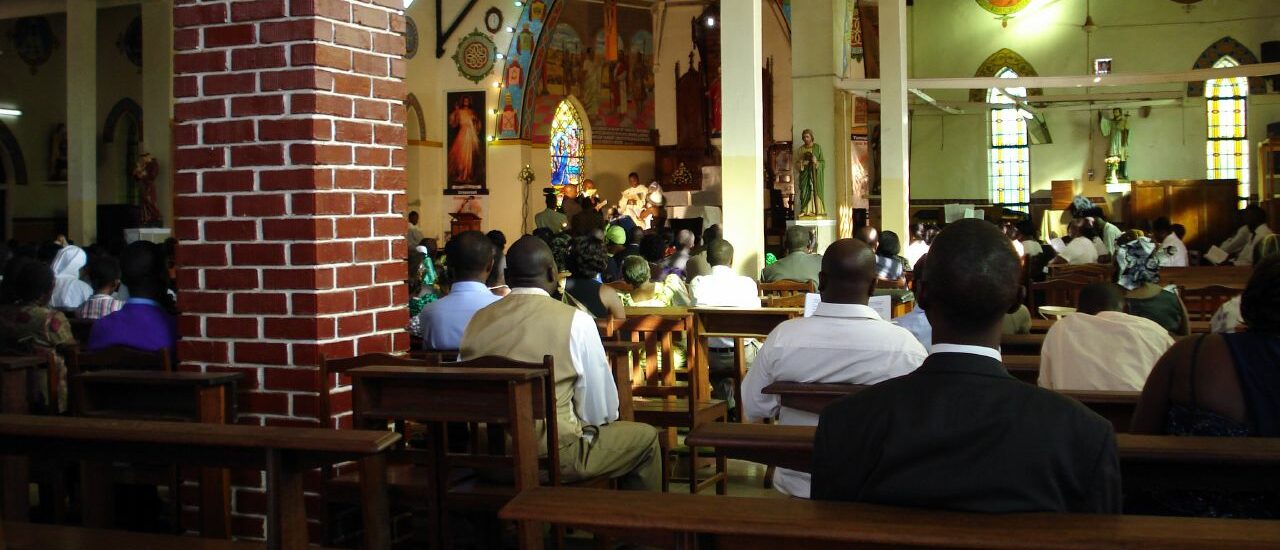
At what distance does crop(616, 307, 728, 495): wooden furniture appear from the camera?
541 cm

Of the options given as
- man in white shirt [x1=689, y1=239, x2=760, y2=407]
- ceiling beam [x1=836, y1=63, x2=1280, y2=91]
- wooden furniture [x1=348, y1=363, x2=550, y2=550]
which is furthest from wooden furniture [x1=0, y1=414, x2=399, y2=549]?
ceiling beam [x1=836, y1=63, x2=1280, y2=91]

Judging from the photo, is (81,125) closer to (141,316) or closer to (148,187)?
(148,187)

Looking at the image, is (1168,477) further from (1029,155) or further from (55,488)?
(1029,155)


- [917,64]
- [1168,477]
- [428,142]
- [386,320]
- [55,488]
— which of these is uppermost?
[917,64]

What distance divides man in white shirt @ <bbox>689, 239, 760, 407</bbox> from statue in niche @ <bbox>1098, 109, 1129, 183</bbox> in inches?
797

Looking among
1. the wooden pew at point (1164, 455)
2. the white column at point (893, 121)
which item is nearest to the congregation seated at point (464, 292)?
the wooden pew at point (1164, 455)

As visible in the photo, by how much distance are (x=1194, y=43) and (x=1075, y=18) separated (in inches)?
96.5

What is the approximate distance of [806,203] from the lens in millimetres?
17594

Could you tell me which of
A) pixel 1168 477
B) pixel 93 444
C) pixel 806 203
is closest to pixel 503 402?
pixel 93 444

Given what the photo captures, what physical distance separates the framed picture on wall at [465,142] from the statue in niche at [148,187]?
722 cm

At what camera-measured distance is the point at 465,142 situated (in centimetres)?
2248

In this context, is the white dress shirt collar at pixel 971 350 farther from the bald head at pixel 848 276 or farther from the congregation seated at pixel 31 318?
the congregation seated at pixel 31 318

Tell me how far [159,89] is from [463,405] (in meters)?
14.2

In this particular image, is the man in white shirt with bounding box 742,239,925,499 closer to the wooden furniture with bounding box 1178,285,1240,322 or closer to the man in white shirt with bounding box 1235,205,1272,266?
the wooden furniture with bounding box 1178,285,1240,322
